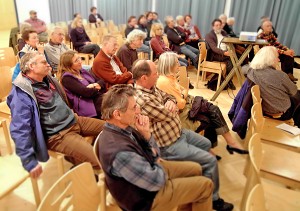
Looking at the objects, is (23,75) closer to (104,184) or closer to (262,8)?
(104,184)

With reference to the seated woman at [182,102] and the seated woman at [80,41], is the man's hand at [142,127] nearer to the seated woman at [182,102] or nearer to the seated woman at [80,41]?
the seated woman at [182,102]

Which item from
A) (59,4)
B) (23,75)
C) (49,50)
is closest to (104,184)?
A: (23,75)

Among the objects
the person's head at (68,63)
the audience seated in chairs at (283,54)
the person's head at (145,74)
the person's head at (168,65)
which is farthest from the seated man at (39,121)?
the audience seated in chairs at (283,54)

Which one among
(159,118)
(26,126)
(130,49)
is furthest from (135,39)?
(26,126)

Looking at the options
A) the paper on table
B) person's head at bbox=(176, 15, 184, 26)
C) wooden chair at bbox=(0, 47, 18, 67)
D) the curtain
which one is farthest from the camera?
the curtain

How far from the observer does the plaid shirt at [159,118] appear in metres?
1.75

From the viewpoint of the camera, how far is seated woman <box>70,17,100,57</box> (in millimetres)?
4984

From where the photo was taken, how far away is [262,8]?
6.69m

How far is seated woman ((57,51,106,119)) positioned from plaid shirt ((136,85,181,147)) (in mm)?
652

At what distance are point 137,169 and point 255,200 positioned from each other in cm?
52

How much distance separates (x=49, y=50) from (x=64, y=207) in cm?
264

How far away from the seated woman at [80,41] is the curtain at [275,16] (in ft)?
13.6

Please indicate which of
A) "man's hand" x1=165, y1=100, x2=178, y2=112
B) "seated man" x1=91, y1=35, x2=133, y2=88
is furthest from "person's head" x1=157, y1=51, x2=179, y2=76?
"seated man" x1=91, y1=35, x2=133, y2=88

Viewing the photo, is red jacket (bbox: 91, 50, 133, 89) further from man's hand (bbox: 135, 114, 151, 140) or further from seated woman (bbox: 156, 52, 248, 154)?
man's hand (bbox: 135, 114, 151, 140)
